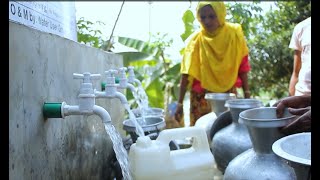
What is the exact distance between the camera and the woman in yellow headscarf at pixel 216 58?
8.90 ft

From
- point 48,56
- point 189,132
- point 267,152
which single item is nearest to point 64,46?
point 48,56

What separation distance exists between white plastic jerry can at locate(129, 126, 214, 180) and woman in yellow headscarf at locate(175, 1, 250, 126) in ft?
5.19

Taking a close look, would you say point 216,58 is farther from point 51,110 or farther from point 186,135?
point 51,110

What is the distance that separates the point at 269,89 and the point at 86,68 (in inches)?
171

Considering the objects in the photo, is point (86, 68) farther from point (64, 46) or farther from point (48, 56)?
point (48, 56)

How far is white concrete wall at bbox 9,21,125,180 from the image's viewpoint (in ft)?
2.51

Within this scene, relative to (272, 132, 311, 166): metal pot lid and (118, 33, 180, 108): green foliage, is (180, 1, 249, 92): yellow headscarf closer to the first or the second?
(118, 33, 180, 108): green foliage

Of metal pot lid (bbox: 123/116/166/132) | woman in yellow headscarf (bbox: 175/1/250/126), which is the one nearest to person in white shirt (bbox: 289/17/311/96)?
woman in yellow headscarf (bbox: 175/1/250/126)

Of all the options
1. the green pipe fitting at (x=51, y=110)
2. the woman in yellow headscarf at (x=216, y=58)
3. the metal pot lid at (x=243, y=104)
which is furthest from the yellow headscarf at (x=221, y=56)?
the green pipe fitting at (x=51, y=110)

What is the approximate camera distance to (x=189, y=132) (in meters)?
1.15

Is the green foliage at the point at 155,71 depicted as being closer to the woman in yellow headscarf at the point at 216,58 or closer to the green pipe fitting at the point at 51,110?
the woman in yellow headscarf at the point at 216,58

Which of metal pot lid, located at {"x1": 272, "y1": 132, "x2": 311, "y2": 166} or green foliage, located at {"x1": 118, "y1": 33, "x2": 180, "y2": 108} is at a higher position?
green foliage, located at {"x1": 118, "y1": 33, "x2": 180, "y2": 108}

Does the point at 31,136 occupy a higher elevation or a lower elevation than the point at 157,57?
lower
